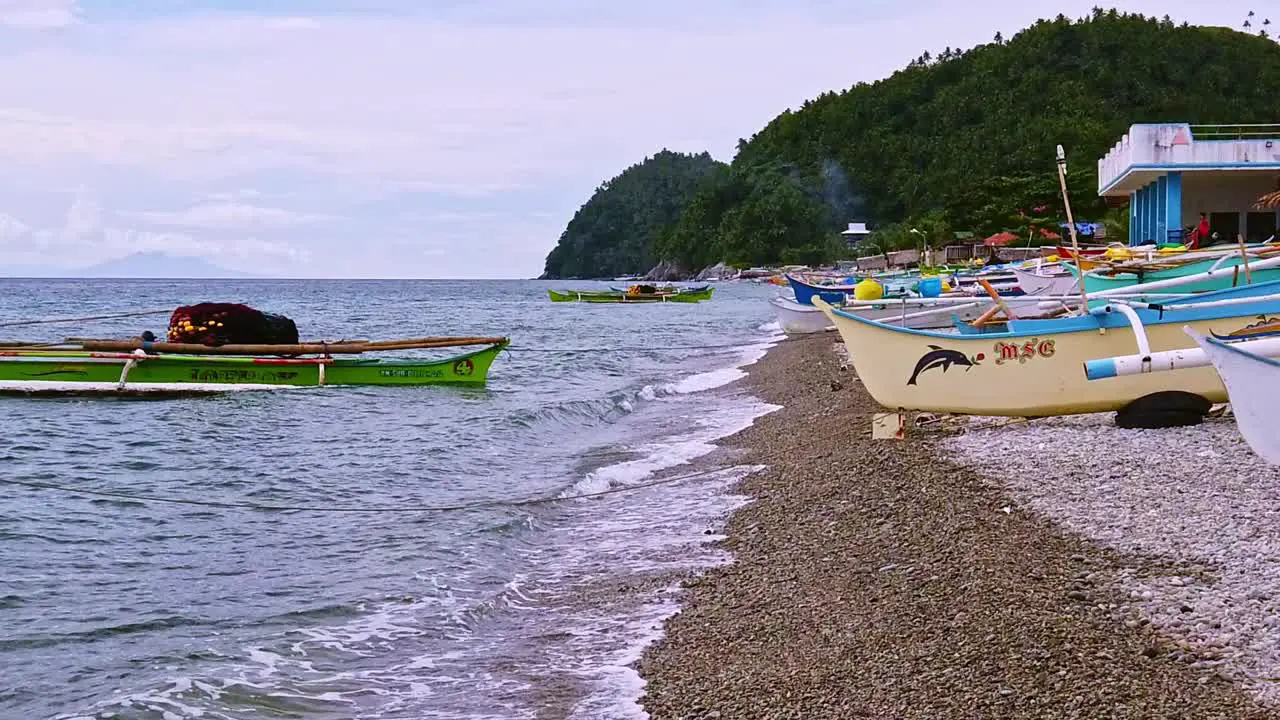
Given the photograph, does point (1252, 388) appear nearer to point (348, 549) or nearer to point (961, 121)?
point (348, 549)

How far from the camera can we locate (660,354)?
34500 mm

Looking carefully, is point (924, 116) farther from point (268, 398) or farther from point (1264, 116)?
point (268, 398)

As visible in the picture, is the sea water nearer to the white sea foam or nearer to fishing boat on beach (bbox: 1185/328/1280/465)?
the white sea foam

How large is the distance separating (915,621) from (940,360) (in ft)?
21.4

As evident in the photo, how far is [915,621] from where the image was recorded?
6672 millimetres

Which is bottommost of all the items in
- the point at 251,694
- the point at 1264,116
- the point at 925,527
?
the point at 251,694

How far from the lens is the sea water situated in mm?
7266

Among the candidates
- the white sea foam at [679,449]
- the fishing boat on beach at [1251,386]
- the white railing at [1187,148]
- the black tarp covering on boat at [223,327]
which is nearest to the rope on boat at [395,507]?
the white sea foam at [679,449]

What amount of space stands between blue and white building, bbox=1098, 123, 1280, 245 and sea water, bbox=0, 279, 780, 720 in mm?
19802

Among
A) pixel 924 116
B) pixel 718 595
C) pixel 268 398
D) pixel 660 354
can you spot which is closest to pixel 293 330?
pixel 268 398

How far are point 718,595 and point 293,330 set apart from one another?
56.4ft

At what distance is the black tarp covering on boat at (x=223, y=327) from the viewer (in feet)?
74.4

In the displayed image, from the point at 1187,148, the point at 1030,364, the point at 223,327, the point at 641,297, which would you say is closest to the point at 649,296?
the point at 641,297

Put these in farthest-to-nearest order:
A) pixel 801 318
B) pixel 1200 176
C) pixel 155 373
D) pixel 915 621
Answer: pixel 1200 176, pixel 801 318, pixel 155 373, pixel 915 621
